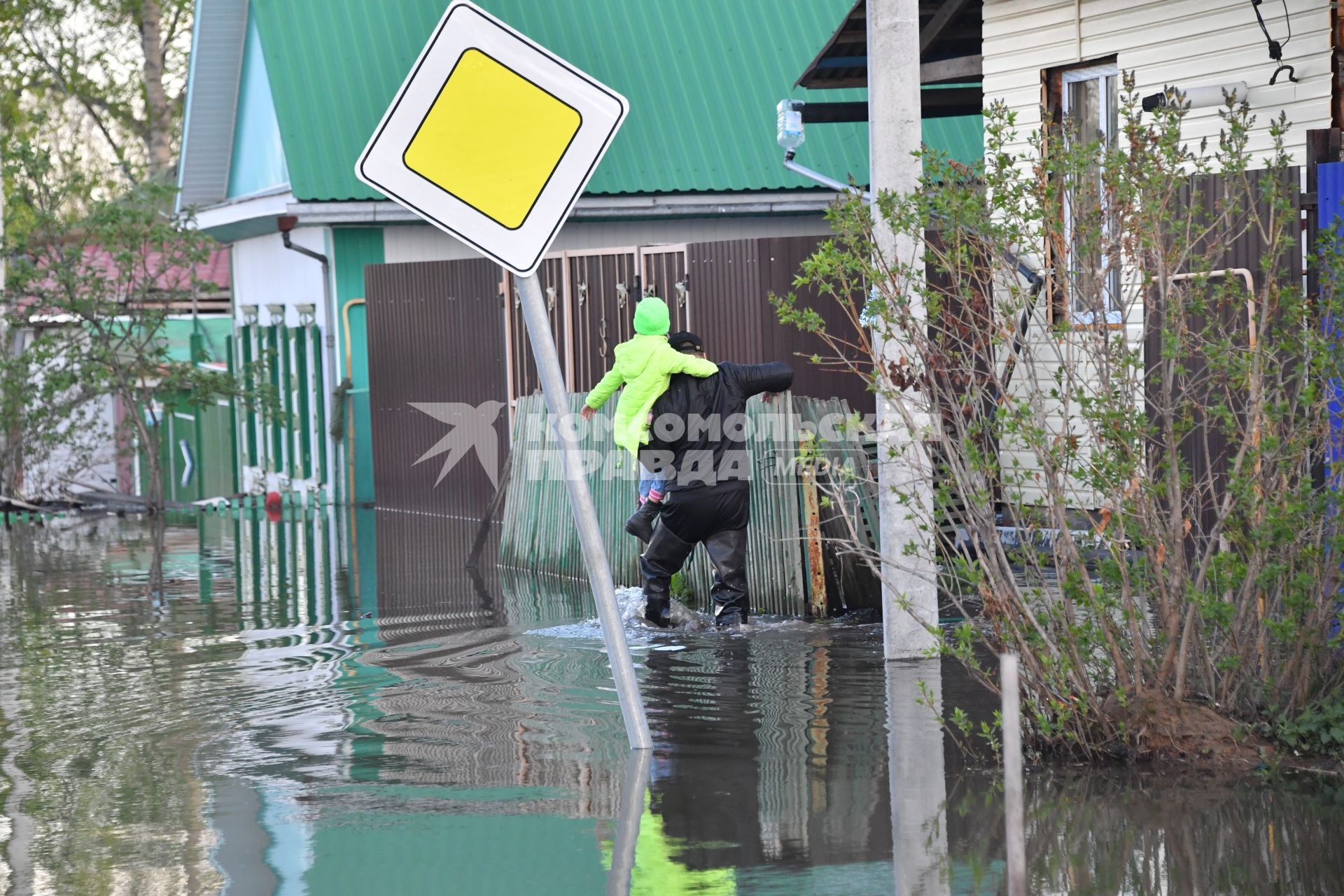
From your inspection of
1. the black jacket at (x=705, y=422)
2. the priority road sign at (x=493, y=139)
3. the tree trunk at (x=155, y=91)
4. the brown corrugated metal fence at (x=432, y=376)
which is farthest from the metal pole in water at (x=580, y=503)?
the tree trunk at (x=155, y=91)

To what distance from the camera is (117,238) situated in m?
18.5

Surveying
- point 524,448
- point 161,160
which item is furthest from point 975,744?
point 161,160

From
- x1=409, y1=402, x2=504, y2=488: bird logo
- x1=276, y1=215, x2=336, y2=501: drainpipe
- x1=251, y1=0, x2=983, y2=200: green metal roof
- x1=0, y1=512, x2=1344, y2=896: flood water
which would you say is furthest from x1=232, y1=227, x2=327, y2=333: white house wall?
x1=0, y1=512, x2=1344, y2=896: flood water

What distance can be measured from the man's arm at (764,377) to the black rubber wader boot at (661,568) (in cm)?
91

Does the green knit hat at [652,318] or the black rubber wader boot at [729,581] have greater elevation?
the green knit hat at [652,318]

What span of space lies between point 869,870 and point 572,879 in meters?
0.83

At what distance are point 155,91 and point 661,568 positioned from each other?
103 feet

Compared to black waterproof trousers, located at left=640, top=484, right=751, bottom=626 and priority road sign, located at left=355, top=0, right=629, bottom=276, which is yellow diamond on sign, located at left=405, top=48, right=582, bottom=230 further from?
black waterproof trousers, located at left=640, top=484, right=751, bottom=626

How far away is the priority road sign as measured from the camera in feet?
20.7

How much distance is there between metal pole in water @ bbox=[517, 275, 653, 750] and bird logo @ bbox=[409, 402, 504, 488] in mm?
9425

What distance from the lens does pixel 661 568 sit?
10328mm

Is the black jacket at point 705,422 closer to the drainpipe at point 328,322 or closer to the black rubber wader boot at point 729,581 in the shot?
the black rubber wader boot at point 729,581

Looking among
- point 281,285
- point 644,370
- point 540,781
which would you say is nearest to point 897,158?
point 644,370

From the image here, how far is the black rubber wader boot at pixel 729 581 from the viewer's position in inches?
400
